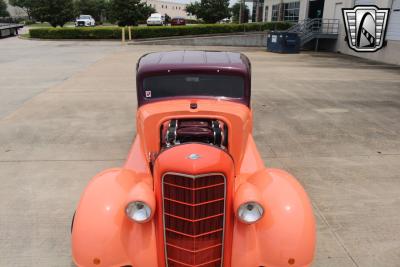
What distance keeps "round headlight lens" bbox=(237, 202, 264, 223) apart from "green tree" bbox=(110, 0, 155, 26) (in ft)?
125

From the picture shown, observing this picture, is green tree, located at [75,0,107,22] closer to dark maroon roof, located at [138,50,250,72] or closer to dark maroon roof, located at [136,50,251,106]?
dark maroon roof, located at [138,50,250,72]

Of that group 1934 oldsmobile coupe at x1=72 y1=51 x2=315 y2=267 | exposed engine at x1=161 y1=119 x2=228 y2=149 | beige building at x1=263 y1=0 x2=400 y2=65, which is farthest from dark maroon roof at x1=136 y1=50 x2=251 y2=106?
beige building at x1=263 y1=0 x2=400 y2=65

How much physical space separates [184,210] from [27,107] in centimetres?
847

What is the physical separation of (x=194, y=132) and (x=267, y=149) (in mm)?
3612

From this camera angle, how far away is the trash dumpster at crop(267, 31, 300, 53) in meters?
24.5

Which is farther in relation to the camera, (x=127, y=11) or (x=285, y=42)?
(x=127, y=11)

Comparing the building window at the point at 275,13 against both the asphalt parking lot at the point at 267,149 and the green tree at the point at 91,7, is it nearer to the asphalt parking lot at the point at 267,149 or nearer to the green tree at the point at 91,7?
the asphalt parking lot at the point at 267,149

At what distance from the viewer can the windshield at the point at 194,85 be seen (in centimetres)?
441

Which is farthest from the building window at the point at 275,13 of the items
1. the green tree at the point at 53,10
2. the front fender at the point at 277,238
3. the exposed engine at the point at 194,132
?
the front fender at the point at 277,238

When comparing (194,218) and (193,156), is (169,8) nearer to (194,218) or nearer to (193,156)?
(193,156)

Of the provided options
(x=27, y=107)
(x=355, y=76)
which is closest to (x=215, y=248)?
(x=27, y=107)

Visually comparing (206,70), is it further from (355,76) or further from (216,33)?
(216,33)

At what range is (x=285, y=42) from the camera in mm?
24547

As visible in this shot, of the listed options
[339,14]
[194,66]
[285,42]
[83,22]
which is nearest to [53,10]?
[83,22]
